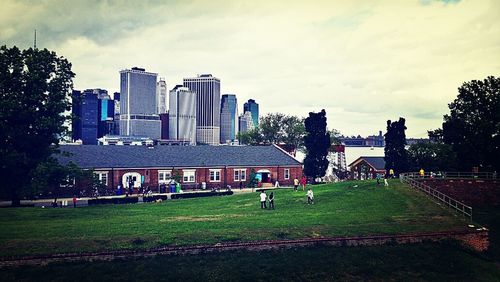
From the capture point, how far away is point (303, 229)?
94.2ft

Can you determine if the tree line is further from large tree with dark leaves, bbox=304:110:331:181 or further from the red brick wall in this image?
the red brick wall

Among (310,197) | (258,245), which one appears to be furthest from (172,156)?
(258,245)

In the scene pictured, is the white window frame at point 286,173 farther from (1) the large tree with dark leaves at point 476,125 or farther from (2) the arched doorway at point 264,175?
(1) the large tree with dark leaves at point 476,125

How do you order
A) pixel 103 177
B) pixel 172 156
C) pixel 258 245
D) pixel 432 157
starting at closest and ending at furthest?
pixel 258 245 < pixel 103 177 < pixel 172 156 < pixel 432 157

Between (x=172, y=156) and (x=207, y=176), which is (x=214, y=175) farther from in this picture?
(x=172, y=156)

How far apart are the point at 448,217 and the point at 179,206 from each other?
79.5 ft

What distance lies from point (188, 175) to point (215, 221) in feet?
101

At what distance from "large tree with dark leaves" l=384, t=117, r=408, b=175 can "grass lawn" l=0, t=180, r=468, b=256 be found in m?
19.6

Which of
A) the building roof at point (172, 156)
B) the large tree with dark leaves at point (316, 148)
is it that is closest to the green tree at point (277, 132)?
the building roof at point (172, 156)

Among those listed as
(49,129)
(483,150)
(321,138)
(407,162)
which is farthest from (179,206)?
(483,150)

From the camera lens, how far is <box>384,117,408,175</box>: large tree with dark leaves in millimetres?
60969

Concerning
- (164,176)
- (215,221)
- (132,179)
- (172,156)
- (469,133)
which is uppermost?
(469,133)

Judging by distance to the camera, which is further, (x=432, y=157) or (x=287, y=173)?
(x=287, y=173)

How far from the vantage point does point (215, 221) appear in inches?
1235
